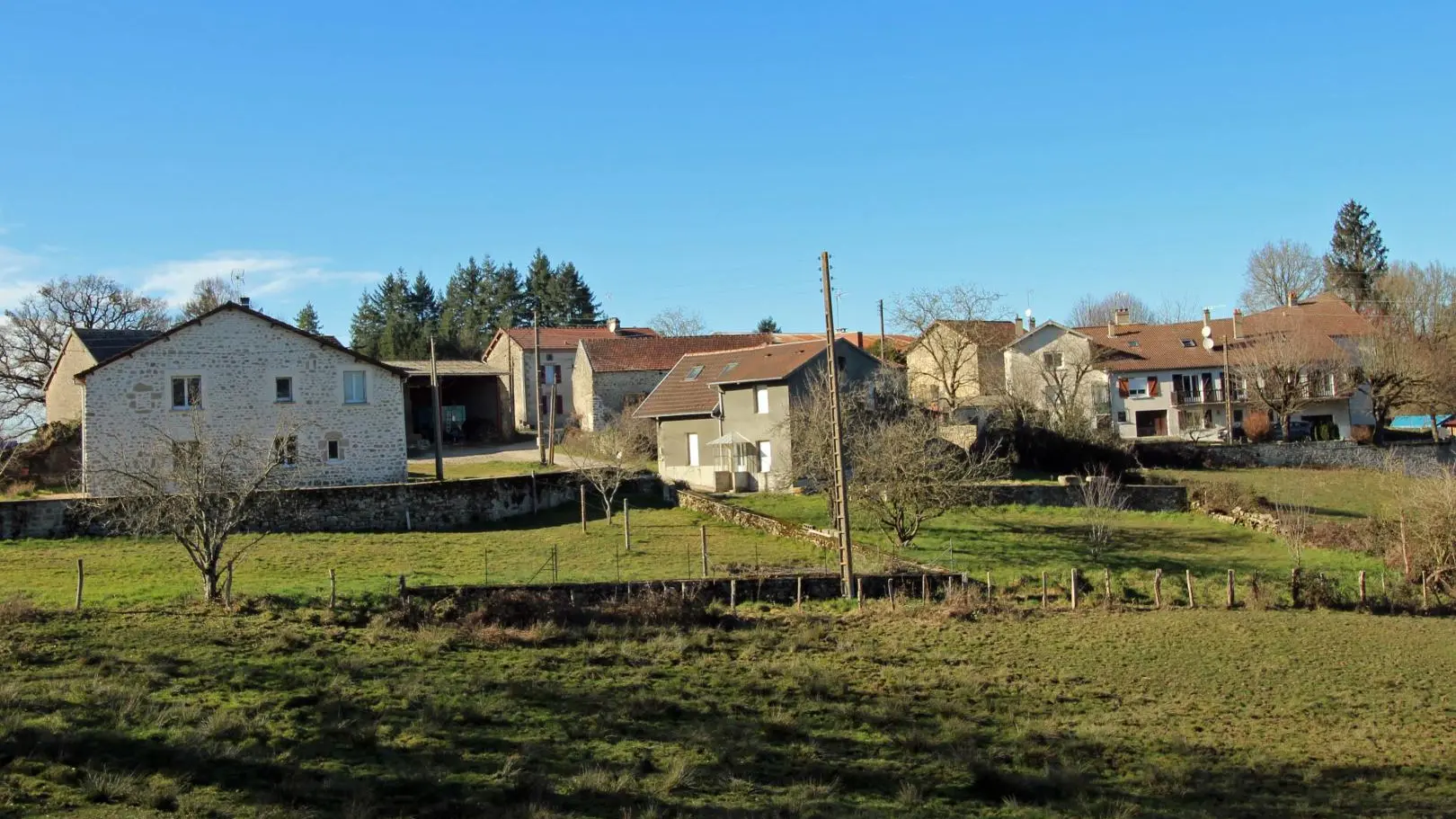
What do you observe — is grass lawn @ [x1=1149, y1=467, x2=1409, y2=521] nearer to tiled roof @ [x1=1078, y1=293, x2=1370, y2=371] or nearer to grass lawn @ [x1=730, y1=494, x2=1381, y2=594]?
grass lawn @ [x1=730, y1=494, x2=1381, y2=594]

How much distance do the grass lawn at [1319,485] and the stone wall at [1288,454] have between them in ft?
3.59

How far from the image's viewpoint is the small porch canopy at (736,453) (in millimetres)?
41656

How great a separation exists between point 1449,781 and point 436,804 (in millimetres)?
12504

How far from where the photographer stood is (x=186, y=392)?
36.0 metres

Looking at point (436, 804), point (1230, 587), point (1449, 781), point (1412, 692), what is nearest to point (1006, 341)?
point (1230, 587)

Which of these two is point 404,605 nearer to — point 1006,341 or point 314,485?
point 314,485

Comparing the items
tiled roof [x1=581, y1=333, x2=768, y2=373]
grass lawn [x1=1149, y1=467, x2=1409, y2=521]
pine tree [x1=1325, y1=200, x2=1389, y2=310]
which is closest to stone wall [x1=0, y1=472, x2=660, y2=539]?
tiled roof [x1=581, y1=333, x2=768, y2=373]

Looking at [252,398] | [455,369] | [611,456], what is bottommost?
[611,456]

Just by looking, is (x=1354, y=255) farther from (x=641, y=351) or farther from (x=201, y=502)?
(x=201, y=502)

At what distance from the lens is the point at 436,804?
1141cm

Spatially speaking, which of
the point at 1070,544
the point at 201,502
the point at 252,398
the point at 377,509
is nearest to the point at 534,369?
the point at 252,398

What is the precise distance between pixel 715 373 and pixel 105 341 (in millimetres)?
24594

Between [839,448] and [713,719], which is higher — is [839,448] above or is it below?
above

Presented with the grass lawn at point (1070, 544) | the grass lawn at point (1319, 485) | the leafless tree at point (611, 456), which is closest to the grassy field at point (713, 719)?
the grass lawn at point (1070, 544)
